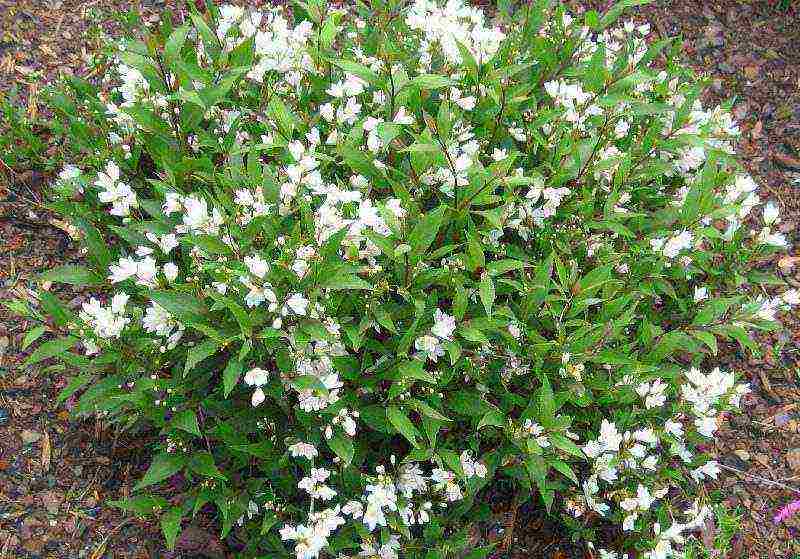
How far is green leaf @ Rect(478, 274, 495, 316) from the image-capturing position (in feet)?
8.74

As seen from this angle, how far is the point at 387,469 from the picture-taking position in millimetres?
3076

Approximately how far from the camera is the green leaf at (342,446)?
2.65 metres

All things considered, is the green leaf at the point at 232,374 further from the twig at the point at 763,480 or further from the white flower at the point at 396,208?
the twig at the point at 763,480

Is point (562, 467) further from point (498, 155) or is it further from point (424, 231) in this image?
point (498, 155)

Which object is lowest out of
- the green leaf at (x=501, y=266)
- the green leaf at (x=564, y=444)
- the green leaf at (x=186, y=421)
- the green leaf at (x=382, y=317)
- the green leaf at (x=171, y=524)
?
the green leaf at (x=171, y=524)

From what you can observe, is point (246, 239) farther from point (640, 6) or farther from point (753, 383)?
point (640, 6)

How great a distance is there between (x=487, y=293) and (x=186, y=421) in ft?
4.14

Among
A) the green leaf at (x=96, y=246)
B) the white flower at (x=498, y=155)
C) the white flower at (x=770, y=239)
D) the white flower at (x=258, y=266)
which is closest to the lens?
the white flower at (x=258, y=266)

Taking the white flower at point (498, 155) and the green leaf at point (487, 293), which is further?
the white flower at point (498, 155)

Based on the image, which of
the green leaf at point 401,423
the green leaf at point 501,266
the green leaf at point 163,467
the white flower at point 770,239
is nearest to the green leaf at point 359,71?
the green leaf at point 501,266

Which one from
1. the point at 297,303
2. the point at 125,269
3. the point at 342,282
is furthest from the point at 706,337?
the point at 125,269

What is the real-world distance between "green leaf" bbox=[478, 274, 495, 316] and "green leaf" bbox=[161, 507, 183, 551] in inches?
58.4

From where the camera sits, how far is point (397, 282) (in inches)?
112

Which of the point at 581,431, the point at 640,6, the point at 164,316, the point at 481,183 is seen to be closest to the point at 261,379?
the point at 164,316
